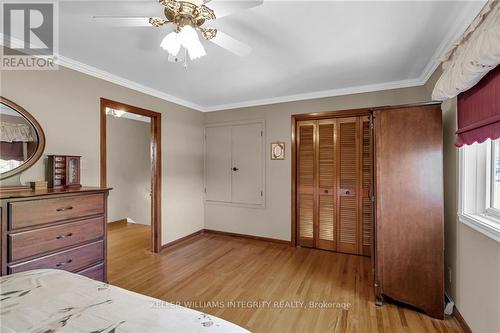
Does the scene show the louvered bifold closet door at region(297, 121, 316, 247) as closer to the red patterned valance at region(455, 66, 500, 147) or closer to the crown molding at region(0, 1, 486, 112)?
the crown molding at region(0, 1, 486, 112)

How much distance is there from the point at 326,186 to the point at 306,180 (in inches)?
12.2

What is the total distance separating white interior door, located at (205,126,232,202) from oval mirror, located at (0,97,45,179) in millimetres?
2440

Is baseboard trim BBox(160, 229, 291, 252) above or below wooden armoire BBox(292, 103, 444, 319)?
below

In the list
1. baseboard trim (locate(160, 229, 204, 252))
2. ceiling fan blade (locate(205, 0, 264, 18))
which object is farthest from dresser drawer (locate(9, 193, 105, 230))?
ceiling fan blade (locate(205, 0, 264, 18))

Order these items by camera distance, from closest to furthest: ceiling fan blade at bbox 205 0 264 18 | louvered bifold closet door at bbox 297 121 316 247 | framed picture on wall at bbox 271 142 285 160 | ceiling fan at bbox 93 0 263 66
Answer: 1. ceiling fan blade at bbox 205 0 264 18
2. ceiling fan at bbox 93 0 263 66
3. louvered bifold closet door at bbox 297 121 316 247
4. framed picture on wall at bbox 271 142 285 160

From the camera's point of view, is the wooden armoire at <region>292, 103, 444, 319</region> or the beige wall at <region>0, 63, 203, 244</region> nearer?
the wooden armoire at <region>292, 103, 444, 319</region>

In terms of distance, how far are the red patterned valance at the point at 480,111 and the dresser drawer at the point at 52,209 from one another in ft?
9.81

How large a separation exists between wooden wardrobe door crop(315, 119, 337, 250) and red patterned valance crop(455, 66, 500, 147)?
5.52 ft

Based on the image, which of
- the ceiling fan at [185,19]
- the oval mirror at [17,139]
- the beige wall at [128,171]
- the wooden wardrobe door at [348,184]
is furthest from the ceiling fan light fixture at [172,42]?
the beige wall at [128,171]

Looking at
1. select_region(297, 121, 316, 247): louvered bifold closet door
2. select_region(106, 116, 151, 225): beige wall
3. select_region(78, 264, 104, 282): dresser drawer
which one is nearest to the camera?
select_region(78, 264, 104, 282): dresser drawer

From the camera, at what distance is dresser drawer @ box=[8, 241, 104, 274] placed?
5.62 ft

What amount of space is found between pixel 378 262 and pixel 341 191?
1340mm

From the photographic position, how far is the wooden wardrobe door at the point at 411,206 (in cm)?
194

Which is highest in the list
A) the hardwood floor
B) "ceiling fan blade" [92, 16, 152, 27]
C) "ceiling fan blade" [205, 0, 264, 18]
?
"ceiling fan blade" [92, 16, 152, 27]
